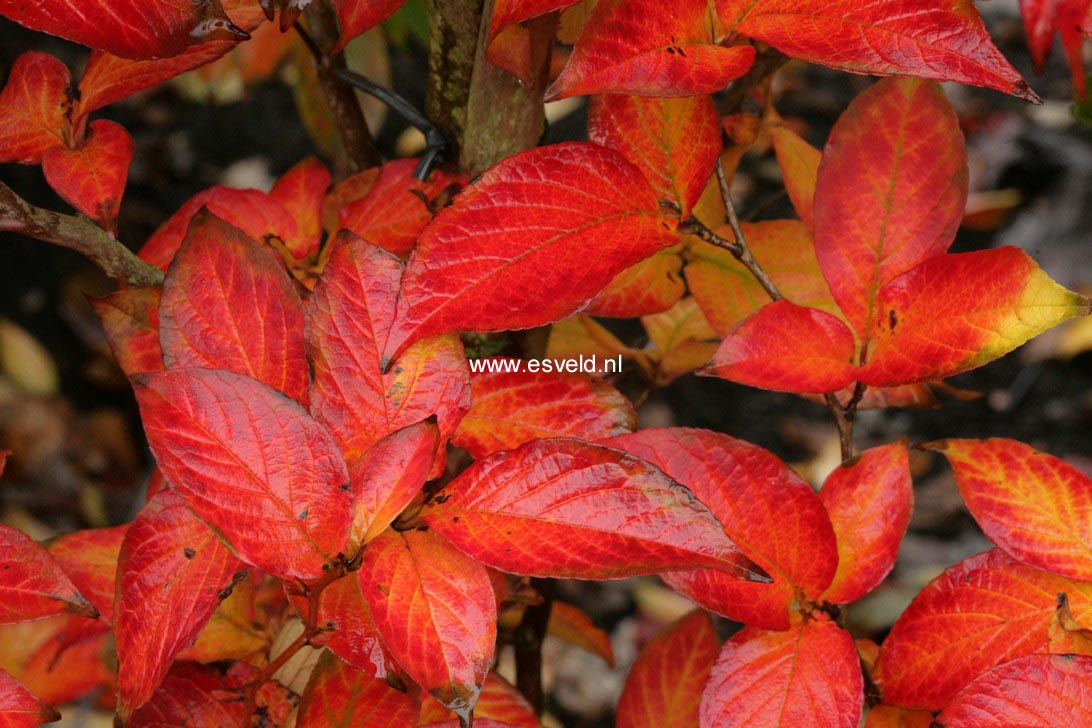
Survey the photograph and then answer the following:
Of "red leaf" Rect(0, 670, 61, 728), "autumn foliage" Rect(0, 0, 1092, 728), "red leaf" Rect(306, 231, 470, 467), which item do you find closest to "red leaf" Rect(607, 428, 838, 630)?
"autumn foliage" Rect(0, 0, 1092, 728)

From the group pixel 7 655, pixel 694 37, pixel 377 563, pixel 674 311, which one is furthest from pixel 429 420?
pixel 7 655

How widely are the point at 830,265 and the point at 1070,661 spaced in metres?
0.24

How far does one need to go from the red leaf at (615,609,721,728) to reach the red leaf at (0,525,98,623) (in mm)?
363

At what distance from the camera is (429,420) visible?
1.37 ft

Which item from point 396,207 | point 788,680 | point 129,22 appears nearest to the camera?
point 129,22

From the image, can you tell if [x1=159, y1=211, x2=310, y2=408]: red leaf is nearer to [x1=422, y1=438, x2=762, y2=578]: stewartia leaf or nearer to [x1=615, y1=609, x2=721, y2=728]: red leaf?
[x1=422, y1=438, x2=762, y2=578]: stewartia leaf

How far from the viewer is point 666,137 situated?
0.50m

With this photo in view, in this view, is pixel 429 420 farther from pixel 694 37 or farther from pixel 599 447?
pixel 694 37

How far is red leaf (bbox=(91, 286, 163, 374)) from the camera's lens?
21.5 inches

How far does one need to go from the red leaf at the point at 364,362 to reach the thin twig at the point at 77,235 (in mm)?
180

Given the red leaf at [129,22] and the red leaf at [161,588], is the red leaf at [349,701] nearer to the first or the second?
the red leaf at [161,588]

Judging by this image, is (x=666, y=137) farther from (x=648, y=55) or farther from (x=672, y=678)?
(x=672, y=678)

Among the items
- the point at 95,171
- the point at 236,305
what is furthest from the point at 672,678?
the point at 95,171

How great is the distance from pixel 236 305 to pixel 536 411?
18 cm
